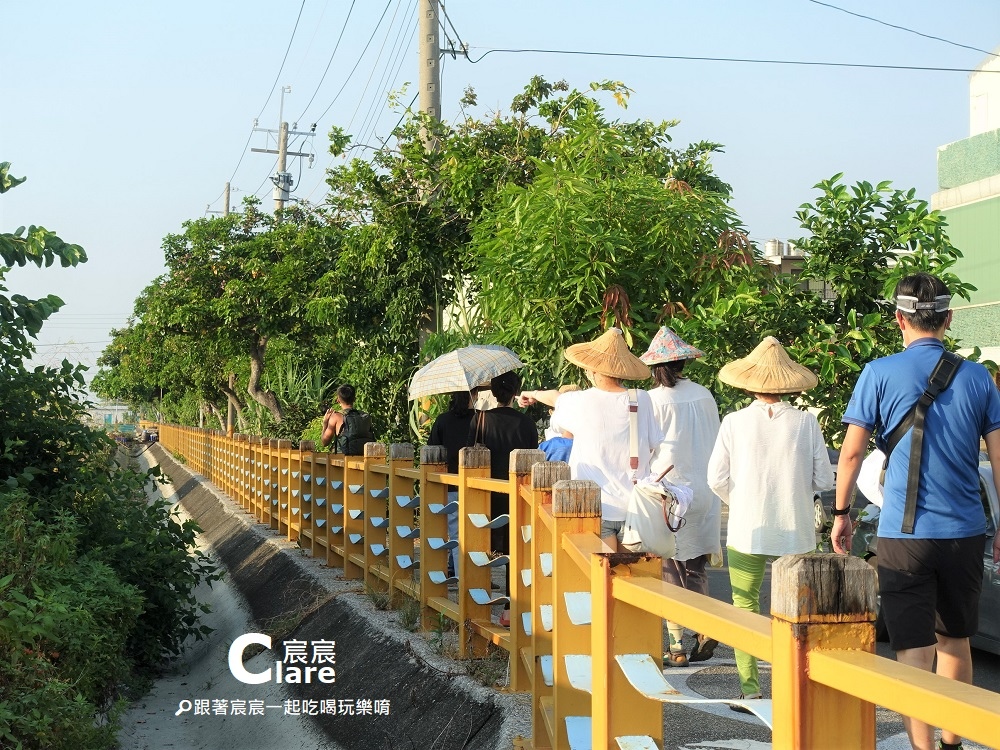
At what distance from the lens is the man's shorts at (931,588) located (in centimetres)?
410

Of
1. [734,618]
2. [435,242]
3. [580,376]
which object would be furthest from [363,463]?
[734,618]

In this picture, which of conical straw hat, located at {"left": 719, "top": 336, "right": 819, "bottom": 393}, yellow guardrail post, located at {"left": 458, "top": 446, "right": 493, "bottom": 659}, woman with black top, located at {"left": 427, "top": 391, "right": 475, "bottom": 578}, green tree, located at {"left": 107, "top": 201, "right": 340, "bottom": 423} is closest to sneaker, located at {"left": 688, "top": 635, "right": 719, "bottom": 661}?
yellow guardrail post, located at {"left": 458, "top": 446, "right": 493, "bottom": 659}

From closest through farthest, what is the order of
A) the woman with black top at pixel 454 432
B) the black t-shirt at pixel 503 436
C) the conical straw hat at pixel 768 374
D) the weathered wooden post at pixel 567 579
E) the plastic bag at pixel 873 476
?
the weathered wooden post at pixel 567 579 < the plastic bag at pixel 873 476 < the conical straw hat at pixel 768 374 < the black t-shirt at pixel 503 436 < the woman with black top at pixel 454 432

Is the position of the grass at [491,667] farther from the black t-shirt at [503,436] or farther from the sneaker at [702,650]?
the black t-shirt at [503,436]

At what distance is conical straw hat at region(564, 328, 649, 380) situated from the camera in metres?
6.06

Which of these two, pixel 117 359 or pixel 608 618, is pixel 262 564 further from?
pixel 117 359

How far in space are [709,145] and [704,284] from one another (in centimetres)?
556

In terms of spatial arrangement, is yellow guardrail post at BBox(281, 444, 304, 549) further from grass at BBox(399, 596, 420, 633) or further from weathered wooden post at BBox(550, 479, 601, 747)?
weathered wooden post at BBox(550, 479, 601, 747)

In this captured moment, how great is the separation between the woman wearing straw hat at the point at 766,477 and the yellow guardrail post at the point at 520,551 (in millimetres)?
1049

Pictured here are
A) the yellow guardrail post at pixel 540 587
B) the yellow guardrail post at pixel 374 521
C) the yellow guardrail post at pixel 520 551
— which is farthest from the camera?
the yellow guardrail post at pixel 374 521

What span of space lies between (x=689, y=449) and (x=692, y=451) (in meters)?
0.02

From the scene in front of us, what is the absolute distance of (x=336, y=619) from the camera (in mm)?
8672

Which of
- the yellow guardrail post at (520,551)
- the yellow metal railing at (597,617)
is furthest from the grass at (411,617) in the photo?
the yellow guardrail post at (520,551)

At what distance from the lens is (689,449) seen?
20.8 ft
